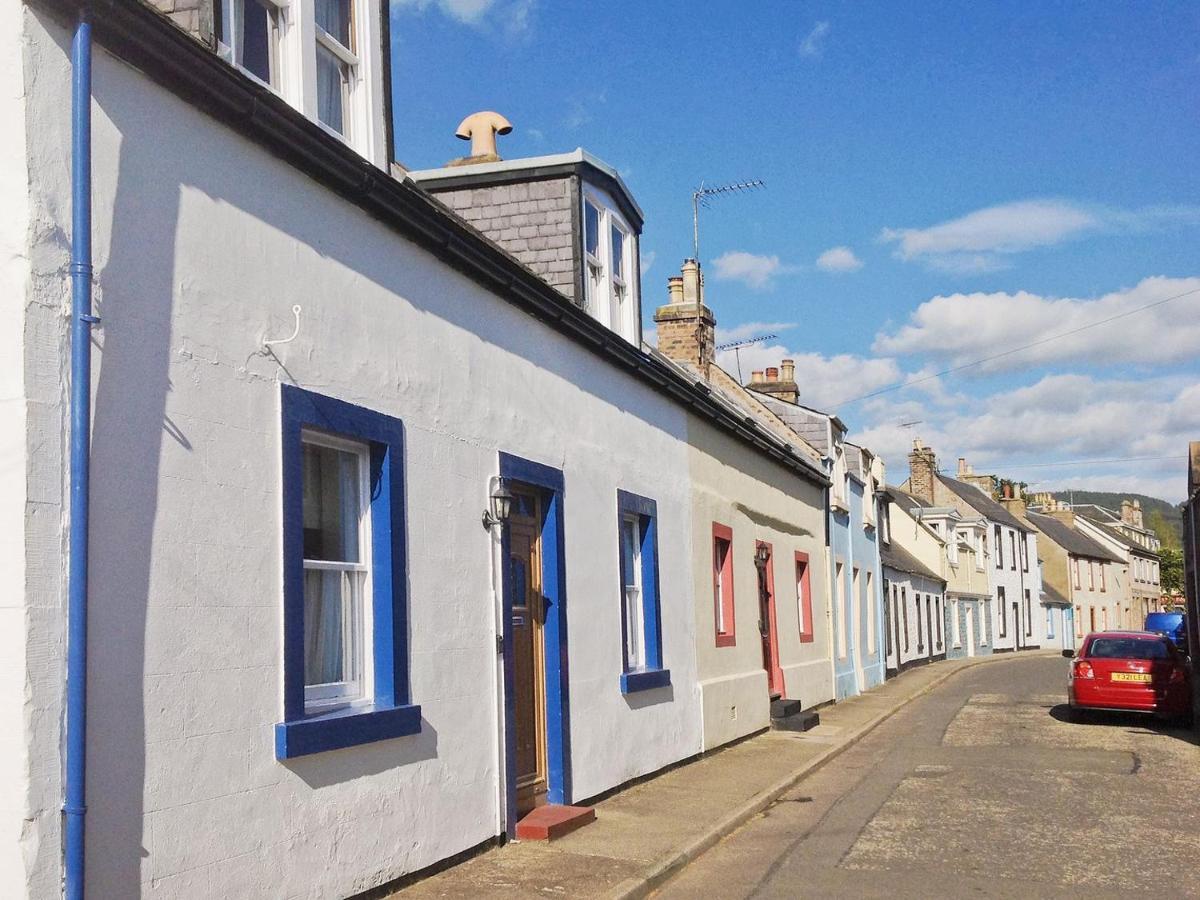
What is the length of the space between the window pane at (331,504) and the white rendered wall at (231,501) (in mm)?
424

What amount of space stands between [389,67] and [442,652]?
4.30m

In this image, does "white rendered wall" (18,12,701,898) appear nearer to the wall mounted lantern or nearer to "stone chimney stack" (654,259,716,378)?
the wall mounted lantern

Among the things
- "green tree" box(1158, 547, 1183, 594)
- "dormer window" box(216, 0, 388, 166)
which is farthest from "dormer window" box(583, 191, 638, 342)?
"green tree" box(1158, 547, 1183, 594)

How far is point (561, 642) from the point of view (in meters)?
10.8

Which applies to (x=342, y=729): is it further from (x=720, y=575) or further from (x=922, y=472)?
(x=922, y=472)

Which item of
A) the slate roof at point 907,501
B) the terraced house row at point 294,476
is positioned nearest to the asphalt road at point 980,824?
the terraced house row at point 294,476

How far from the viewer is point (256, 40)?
25.0ft

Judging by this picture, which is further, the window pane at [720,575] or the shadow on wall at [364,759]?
the window pane at [720,575]

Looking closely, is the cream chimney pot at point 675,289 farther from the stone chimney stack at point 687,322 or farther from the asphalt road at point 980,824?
the asphalt road at point 980,824

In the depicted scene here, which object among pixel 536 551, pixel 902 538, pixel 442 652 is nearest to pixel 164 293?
pixel 442 652

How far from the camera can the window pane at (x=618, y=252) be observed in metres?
14.2

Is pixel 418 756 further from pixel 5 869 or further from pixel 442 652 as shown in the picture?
pixel 5 869

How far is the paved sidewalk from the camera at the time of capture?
8039mm

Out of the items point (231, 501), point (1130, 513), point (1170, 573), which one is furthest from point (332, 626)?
point (1130, 513)
